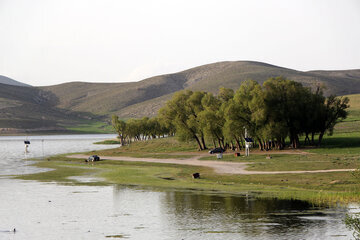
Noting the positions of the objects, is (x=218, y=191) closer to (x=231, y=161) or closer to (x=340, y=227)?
(x=340, y=227)

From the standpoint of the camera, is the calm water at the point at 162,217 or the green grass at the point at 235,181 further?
the green grass at the point at 235,181

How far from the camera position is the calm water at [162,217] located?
1383 inches

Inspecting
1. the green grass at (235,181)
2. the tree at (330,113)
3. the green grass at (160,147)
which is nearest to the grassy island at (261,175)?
the green grass at (235,181)

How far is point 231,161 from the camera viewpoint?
3561 inches

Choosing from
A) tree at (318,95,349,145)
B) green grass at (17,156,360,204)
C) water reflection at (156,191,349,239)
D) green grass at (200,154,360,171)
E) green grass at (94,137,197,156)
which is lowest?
water reflection at (156,191,349,239)

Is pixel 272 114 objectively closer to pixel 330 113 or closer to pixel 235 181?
pixel 330 113

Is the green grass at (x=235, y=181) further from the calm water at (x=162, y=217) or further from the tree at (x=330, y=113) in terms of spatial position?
the tree at (x=330, y=113)

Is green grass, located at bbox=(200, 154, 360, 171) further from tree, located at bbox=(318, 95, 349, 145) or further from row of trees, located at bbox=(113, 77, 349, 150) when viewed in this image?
tree, located at bbox=(318, 95, 349, 145)

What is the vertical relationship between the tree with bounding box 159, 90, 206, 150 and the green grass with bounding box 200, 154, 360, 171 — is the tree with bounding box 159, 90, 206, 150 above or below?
above

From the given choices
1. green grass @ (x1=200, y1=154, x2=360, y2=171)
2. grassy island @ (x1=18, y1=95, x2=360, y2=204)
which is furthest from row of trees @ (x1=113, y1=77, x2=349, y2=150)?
green grass @ (x1=200, y1=154, x2=360, y2=171)

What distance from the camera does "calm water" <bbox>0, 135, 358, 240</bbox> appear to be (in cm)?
3512

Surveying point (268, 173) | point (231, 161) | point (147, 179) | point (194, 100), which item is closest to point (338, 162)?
point (268, 173)

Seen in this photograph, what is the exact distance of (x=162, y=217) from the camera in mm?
41500

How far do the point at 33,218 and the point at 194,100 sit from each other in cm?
8306
